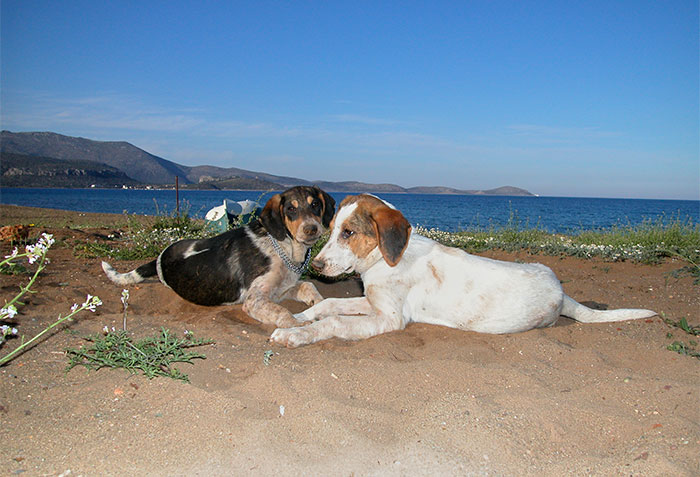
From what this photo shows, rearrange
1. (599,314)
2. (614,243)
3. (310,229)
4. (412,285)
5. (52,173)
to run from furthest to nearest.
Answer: (52,173), (614,243), (310,229), (599,314), (412,285)

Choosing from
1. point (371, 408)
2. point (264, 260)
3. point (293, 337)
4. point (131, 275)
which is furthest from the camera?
point (131, 275)

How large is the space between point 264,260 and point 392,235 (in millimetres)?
2242

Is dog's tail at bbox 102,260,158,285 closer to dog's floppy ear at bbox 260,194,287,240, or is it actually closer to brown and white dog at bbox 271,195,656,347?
dog's floppy ear at bbox 260,194,287,240

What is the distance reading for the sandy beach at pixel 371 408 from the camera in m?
2.69

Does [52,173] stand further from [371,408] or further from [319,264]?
[371,408]

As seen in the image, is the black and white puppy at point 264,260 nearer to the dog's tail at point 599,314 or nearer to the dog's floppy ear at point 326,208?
the dog's floppy ear at point 326,208

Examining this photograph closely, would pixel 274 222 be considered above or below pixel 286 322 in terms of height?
above

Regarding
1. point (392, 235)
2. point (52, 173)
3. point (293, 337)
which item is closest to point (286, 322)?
point (293, 337)

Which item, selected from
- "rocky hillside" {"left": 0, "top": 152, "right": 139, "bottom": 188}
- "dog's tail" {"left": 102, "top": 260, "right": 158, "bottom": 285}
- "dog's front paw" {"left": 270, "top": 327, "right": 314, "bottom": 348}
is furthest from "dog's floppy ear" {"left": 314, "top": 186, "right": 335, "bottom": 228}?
"rocky hillside" {"left": 0, "top": 152, "right": 139, "bottom": 188}

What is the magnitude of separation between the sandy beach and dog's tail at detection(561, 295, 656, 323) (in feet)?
0.59

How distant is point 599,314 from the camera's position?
5.26 metres

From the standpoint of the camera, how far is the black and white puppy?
609 cm

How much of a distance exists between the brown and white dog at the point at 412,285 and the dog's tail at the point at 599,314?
15mm

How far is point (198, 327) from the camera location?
16.7 ft
